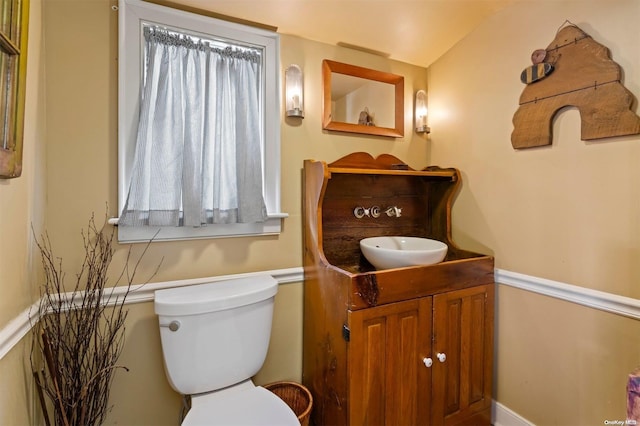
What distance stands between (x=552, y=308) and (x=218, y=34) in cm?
203

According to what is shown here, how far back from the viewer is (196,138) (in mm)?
1438

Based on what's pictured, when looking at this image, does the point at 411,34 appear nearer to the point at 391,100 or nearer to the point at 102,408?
the point at 391,100

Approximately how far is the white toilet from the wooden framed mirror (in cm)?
103

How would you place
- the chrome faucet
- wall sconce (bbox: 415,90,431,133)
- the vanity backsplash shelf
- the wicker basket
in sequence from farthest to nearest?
wall sconce (bbox: 415,90,431,133), the chrome faucet, the vanity backsplash shelf, the wicker basket

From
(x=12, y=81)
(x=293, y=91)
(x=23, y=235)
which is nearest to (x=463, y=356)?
(x=293, y=91)

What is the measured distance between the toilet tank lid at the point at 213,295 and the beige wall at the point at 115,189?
0.42 feet

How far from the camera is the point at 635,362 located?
47.0 inches

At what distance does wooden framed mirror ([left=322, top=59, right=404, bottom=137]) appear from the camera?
176cm

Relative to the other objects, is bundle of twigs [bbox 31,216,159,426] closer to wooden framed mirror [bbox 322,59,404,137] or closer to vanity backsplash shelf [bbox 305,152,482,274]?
vanity backsplash shelf [bbox 305,152,482,274]

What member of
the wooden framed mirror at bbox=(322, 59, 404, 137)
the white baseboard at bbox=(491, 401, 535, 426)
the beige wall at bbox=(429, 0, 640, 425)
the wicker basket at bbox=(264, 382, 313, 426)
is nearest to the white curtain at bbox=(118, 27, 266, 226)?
the wooden framed mirror at bbox=(322, 59, 404, 137)

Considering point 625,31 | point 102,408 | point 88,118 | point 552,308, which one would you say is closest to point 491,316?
point 552,308

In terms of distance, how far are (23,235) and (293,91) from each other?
126 centimetres

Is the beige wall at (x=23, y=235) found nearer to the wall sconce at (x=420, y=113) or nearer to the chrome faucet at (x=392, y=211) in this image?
the chrome faucet at (x=392, y=211)

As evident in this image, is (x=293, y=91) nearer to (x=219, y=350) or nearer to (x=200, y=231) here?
(x=200, y=231)
